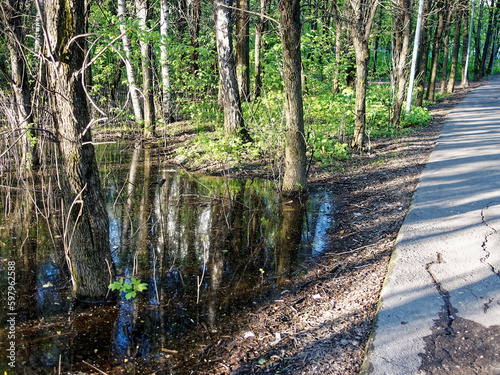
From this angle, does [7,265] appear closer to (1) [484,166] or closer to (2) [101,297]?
(2) [101,297]

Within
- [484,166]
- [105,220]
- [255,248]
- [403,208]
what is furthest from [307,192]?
[105,220]

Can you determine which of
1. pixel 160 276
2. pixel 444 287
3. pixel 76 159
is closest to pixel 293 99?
pixel 160 276

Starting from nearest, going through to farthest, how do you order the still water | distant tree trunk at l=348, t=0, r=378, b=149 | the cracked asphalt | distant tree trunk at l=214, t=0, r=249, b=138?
the cracked asphalt → the still water → distant tree trunk at l=348, t=0, r=378, b=149 → distant tree trunk at l=214, t=0, r=249, b=138

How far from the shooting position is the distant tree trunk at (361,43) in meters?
Result: 9.61

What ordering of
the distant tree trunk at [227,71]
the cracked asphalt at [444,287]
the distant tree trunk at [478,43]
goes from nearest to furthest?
the cracked asphalt at [444,287] → the distant tree trunk at [227,71] → the distant tree trunk at [478,43]

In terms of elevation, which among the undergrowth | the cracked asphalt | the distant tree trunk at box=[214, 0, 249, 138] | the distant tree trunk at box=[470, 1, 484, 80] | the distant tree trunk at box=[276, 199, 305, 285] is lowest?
the distant tree trunk at box=[276, 199, 305, 285]

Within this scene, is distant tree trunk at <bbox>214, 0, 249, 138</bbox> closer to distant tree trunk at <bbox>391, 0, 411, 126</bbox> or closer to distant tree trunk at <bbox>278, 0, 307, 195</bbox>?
distant tree trunk at <bbox>278, 0, 307, 195</bbox>

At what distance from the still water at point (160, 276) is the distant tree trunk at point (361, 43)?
3794 millimetres

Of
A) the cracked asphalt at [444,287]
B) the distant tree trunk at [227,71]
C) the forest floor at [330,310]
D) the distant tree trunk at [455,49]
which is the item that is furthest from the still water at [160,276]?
the distant tree trunk at [455,49]

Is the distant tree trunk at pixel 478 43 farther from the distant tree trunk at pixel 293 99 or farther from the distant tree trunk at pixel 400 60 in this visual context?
the distant tree trunk at pixel 293 99

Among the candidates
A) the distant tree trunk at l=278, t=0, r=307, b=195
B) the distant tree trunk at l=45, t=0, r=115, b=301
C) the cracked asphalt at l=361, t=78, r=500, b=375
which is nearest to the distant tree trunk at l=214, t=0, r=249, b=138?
the distant tree trunk at l=278, t=0, r=307, b=195

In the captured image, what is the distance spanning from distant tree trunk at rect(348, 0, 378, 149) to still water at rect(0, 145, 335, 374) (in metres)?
3.79

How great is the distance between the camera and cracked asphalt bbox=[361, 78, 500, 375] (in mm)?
2949

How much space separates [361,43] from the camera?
32.8 feet
